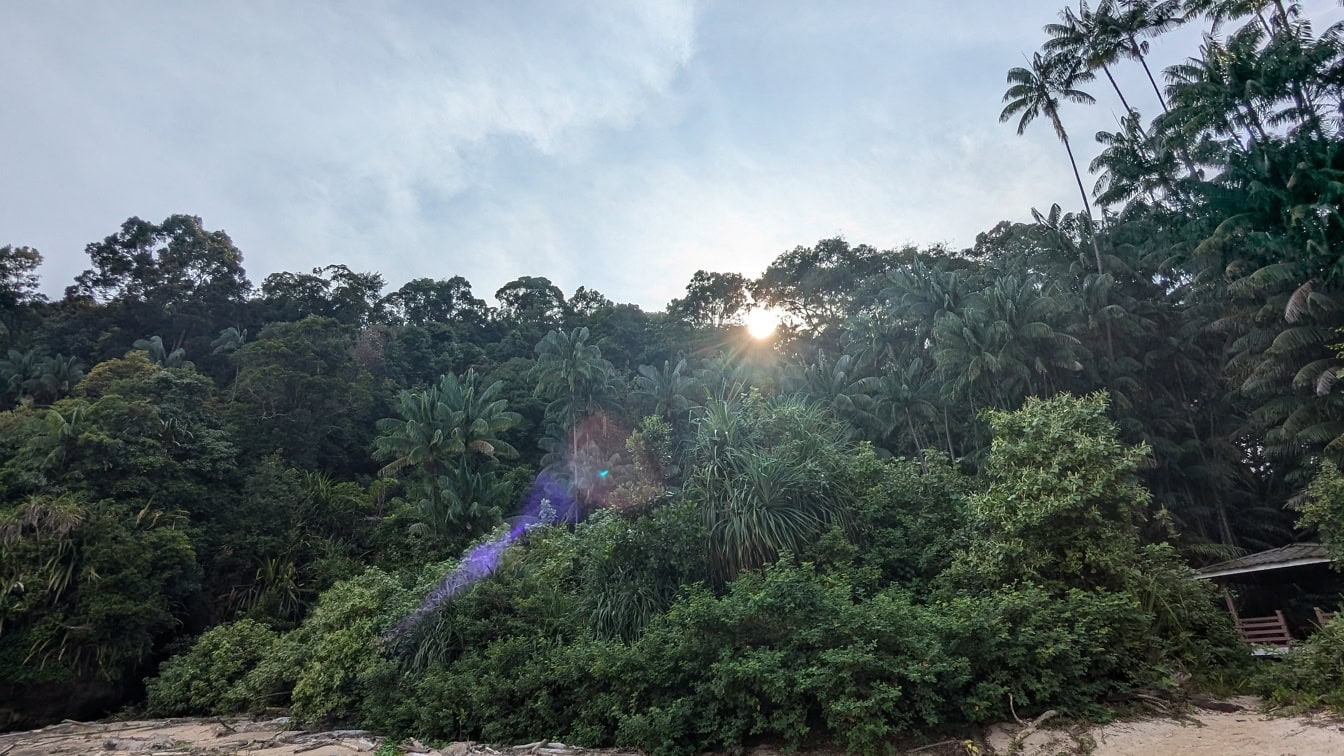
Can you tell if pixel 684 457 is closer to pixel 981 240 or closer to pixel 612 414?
pixel 612 414

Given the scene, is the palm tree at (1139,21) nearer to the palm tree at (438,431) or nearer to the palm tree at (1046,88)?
the palm tree at (1046,88)

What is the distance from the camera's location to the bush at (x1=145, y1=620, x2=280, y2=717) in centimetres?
1465

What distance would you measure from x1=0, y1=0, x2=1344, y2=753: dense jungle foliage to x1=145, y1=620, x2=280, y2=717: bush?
0.10 metres

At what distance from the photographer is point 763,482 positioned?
10469 mm

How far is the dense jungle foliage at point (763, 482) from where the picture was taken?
25.0ft

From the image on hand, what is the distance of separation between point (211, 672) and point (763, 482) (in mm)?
13475

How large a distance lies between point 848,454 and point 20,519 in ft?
66.8

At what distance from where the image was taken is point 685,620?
7.91 metres

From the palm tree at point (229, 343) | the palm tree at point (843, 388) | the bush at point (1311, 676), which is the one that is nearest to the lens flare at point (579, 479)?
the palm tree at point (843, 388)

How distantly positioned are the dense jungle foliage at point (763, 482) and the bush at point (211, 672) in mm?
105

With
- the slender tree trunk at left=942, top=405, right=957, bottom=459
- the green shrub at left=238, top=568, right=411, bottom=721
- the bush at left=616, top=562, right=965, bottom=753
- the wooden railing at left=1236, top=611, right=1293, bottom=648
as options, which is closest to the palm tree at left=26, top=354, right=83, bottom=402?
the green shrub at left=238, top=568, right=411, bottom=721

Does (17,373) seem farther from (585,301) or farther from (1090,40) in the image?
(1090,40)

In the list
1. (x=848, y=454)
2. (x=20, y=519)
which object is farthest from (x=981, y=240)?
(x=20, y=519)

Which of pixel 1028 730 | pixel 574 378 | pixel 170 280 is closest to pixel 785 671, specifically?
pixel 1028 730
